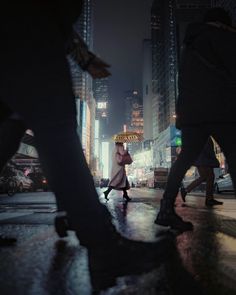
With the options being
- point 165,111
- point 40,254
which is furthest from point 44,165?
point 165,111

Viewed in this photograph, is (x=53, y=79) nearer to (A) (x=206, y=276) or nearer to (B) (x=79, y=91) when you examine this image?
(A) (x=206, y=276)

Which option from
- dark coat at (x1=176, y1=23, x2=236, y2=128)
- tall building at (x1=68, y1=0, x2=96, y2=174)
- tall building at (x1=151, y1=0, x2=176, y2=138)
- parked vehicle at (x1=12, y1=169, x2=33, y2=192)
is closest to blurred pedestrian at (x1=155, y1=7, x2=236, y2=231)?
dark coat at (x1=176, y1=23, x2=236, y2=128)

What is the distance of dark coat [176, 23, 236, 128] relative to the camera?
3309 mm

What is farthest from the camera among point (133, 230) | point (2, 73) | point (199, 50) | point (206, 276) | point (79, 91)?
point (79, 91)

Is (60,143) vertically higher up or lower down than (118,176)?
higher up

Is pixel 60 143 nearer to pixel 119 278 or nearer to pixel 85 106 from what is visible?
pixel 119 278

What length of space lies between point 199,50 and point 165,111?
140 meters

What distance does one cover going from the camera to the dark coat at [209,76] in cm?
331

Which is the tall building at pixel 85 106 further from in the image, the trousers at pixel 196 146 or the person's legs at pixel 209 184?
the trousers at pixel 196 146

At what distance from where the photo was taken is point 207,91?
3.40 metres

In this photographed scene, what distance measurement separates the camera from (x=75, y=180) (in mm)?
1786

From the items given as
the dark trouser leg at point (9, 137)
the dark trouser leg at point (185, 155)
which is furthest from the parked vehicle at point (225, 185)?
the dark trouser leg at point (9, 137)

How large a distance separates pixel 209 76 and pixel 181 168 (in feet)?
3.07

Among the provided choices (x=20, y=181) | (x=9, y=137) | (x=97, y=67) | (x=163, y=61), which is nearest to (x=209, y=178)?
(x=9, y=137)
